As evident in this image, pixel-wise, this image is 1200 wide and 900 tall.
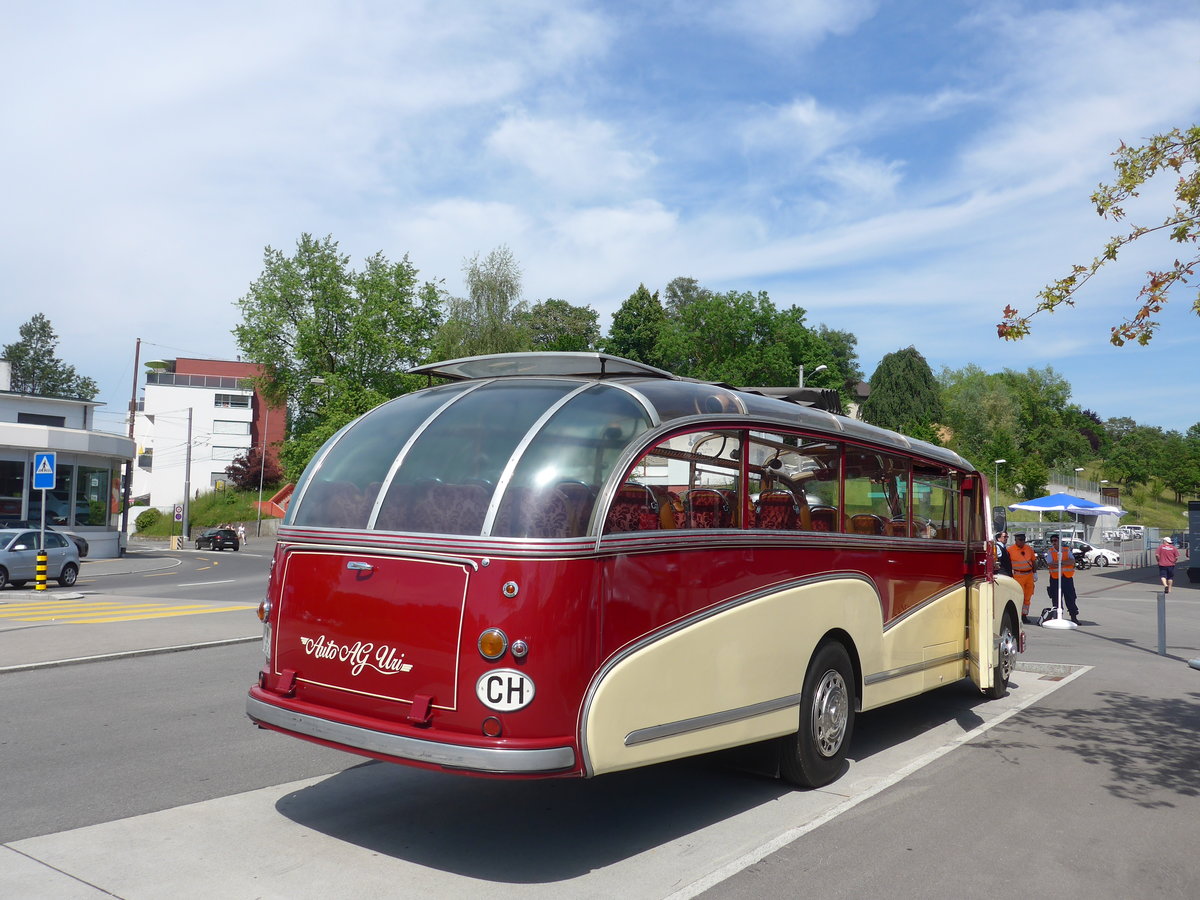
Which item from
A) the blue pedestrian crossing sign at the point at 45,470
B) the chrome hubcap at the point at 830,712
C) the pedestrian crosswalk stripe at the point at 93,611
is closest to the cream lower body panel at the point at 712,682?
the chrome hubcap at the point at 830,712

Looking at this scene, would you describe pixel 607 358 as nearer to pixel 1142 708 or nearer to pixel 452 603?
pixel 452 603

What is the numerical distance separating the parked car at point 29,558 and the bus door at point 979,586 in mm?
22037

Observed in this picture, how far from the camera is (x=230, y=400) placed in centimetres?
9281

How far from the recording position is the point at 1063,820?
5.93 metres

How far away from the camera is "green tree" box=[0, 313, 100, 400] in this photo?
112 m

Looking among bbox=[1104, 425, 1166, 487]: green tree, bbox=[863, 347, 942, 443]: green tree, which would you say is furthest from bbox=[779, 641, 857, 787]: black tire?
bbox=[1104, 425, 1166, 487]: green tree

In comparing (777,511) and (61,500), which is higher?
(61,500)

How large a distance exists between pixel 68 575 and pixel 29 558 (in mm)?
1331

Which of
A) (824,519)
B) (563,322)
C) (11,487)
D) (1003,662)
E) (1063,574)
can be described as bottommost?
(1003,662)

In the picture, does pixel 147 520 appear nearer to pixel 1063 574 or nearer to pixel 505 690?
pixel 1063 574

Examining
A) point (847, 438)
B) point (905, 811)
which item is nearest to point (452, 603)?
point (905, 811)

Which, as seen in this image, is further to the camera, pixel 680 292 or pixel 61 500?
pixel 680 292

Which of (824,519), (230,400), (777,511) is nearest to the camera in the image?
(777,511)

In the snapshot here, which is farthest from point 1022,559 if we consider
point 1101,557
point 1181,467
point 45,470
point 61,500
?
point 1181,467
